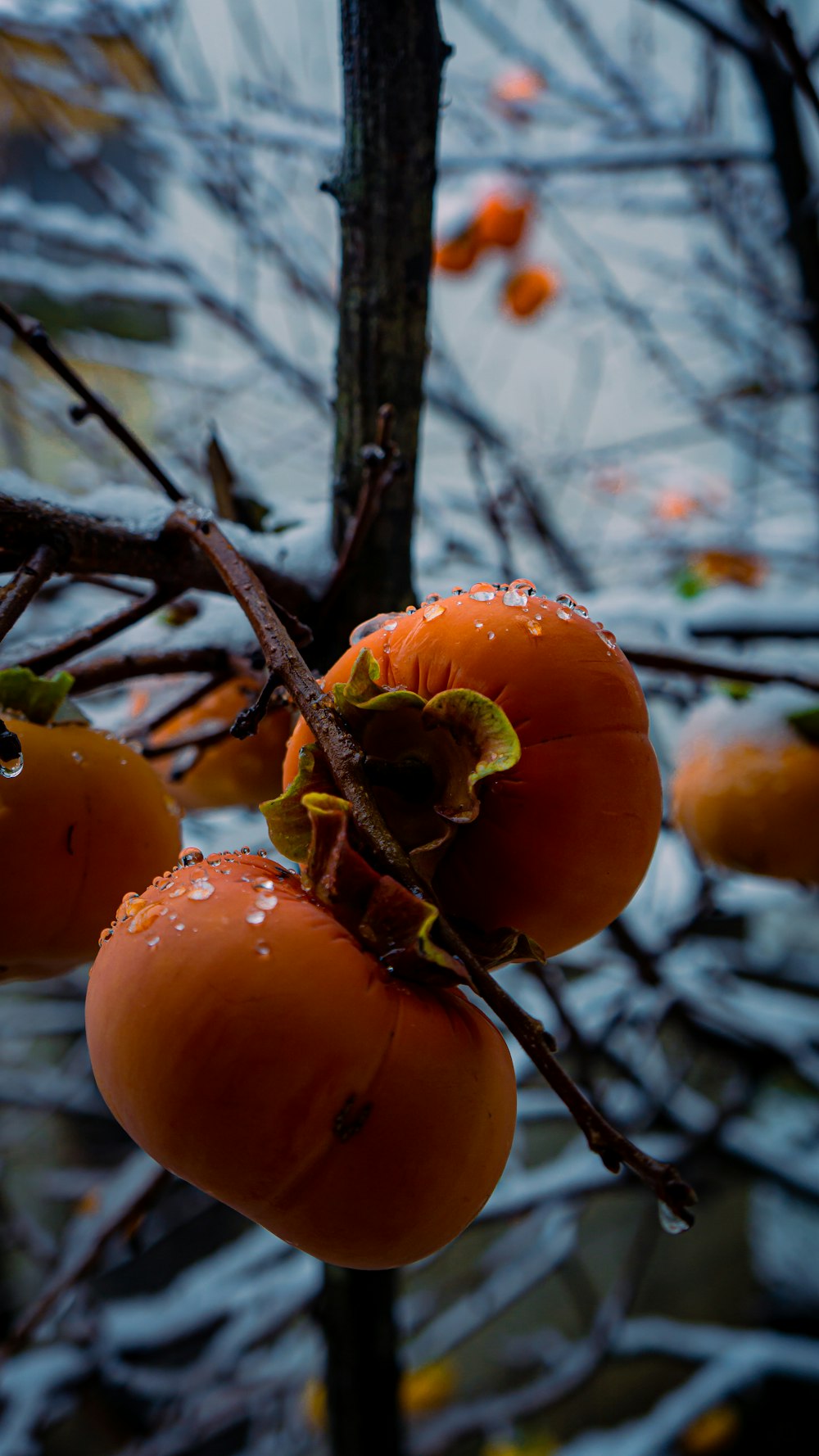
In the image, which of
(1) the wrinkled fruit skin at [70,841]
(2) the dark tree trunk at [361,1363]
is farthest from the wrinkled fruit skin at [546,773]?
(2) the dark tree trunk at [361,1363]

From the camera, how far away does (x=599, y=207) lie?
2.61m

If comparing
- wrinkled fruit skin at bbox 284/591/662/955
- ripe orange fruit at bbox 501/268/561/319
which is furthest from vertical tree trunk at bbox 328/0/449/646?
ripe orange fruit at bbox 501/268/561/319

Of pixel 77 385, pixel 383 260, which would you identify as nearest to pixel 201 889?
pixel 77 385

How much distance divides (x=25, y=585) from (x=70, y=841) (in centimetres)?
16

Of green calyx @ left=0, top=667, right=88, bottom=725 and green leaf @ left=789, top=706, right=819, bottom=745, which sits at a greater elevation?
green calyx @ left=0, top=667, right=88, bottom=725

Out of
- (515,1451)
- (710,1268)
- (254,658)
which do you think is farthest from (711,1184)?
(710,1268)

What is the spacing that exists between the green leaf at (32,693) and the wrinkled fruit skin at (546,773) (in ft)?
0.80

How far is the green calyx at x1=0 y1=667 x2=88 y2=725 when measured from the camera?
537 mm

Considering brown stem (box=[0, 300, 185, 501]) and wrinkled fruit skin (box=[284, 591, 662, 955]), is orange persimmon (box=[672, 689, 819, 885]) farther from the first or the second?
brown stem (box=[0, 300, 185, 501])

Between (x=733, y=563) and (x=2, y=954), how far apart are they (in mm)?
2239

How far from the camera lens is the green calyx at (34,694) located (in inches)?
21.1

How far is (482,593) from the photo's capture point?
0.45m

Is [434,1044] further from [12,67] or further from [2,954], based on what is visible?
[12,67]

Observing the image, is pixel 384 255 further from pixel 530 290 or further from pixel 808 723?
pixel 530 290
